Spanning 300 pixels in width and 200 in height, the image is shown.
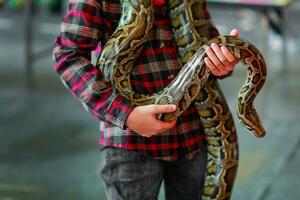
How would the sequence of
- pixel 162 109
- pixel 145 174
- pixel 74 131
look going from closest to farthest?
pixel 162 109 → pixel 145 174 → pixel 74 131

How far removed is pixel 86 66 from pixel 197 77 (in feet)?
0.99

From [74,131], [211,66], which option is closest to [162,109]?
[211,66]

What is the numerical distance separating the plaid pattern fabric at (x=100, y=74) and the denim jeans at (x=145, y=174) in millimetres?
29

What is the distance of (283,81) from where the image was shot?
581 centimetres

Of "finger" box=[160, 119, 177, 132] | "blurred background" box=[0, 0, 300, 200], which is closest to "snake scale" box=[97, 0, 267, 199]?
"finger" box=[160, 119, 177, 132]

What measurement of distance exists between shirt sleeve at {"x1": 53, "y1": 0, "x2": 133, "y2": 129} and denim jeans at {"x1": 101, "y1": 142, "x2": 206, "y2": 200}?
14cm

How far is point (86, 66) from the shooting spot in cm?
173

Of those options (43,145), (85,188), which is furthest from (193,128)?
(43,145)

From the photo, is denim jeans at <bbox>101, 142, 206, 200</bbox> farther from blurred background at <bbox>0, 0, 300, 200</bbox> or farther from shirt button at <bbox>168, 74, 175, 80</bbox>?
blurred background at <bbox>0, 0, 300, 200</bbox>

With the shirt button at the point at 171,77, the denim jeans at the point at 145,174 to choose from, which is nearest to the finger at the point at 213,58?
the shirt button at the point at 171,77

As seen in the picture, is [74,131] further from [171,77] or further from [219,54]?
[219,54]

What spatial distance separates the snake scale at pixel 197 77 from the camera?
5.69 ft

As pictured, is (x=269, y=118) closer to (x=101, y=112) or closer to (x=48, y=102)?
(x=48, y=102)

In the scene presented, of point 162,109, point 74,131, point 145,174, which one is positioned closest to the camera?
point 162,109
